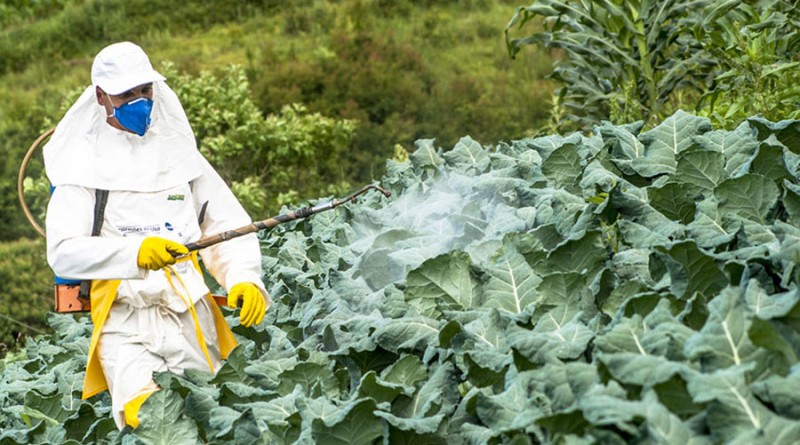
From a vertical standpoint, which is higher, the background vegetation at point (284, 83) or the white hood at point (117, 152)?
the white hood at point (117, 152)

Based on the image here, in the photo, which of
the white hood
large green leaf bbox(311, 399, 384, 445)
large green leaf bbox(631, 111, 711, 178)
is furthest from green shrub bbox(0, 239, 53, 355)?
large green leaf bbox(311, 399, 384, 445)

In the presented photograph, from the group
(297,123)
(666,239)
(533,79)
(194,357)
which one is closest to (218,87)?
(297,123)

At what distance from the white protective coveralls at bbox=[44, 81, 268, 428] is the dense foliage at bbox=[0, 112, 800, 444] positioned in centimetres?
18

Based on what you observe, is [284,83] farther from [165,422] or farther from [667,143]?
[165,422]

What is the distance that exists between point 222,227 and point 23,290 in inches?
251

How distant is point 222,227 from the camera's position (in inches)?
166

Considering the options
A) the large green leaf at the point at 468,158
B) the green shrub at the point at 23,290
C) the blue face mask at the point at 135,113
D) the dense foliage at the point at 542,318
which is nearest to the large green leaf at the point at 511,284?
the dense foliage at the point at 542,318

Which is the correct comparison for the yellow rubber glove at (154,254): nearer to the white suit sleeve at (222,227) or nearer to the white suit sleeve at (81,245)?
the white suit sleeve at (81,245)

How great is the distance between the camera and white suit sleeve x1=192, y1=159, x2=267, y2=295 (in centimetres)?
414

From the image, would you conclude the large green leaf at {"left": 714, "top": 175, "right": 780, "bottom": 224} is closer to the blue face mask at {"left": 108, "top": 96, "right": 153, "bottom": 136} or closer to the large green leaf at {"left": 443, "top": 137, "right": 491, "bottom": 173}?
the large green leaf at {"left": 443, "top": 137, "right": 491, "bottom": 173}

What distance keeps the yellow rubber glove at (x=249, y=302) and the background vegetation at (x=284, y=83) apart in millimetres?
3846

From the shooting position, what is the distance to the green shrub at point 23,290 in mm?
9117

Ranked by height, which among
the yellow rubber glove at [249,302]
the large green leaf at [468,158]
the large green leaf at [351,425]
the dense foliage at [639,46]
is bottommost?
the dense foliage at [639,46]

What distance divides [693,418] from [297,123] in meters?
9.37
